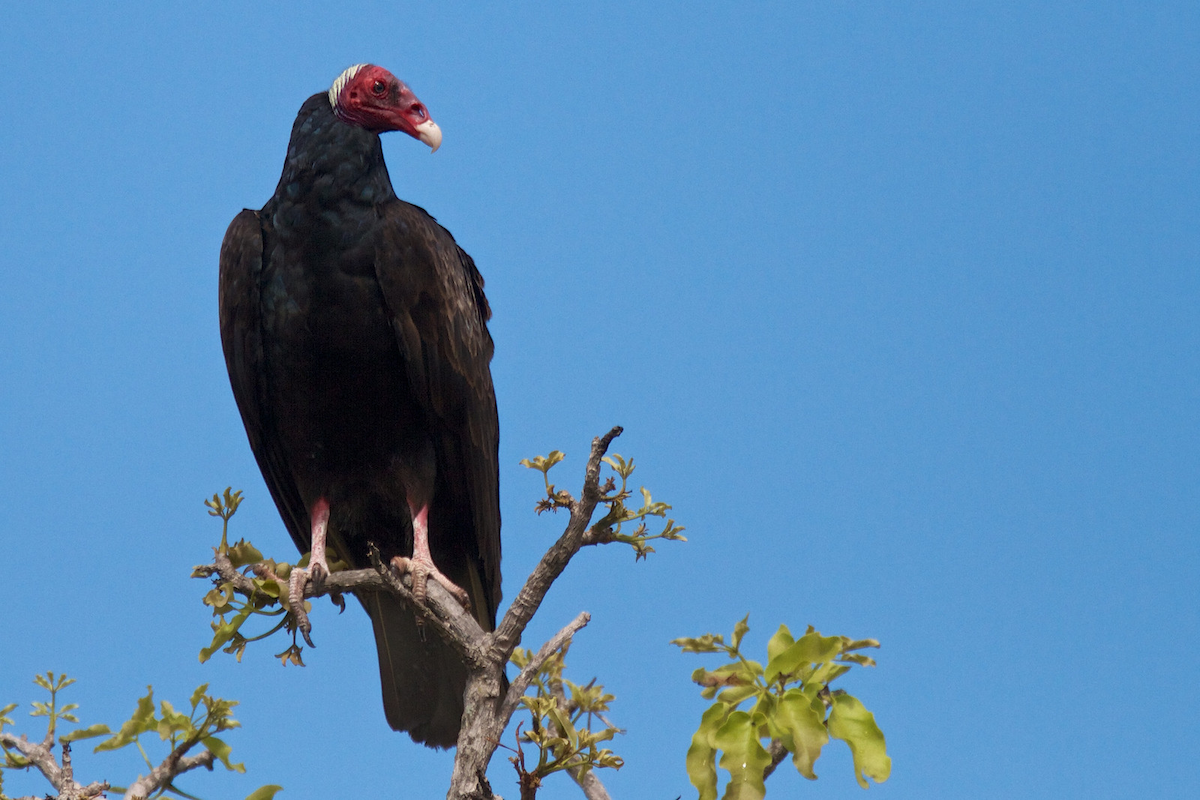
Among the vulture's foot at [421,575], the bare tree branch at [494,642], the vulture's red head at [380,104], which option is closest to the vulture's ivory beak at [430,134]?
the vulture's red head at [380,104]

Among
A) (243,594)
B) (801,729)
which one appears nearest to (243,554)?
(243,594)

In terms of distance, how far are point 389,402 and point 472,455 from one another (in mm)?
362

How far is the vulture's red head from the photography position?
4410 mm

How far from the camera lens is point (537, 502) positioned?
3.12 metres

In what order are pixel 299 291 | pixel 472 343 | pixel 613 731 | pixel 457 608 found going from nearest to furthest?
pixel 613 731
pixel 457 608
pixel 299 291
pixel 472 343

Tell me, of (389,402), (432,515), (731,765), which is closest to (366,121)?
(389,402)

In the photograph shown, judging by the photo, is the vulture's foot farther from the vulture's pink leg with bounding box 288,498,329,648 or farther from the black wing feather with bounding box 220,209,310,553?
the black wing feather with bounding box 220,209,310,553

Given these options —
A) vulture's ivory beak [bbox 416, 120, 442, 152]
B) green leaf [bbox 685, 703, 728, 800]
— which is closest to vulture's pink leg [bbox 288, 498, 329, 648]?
vulture's ivory beak [bbox 416, 120, 442, 152]

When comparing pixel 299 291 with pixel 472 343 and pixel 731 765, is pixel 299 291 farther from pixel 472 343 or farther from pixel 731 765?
pixel 731 765

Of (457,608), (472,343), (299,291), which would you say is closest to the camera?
(457,608)

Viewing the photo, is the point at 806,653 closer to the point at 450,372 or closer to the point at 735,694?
the point at 735,694

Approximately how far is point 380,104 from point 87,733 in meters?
2.52

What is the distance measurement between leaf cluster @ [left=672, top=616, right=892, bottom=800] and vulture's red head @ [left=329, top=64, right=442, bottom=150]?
108 inches

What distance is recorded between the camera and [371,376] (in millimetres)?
3998
